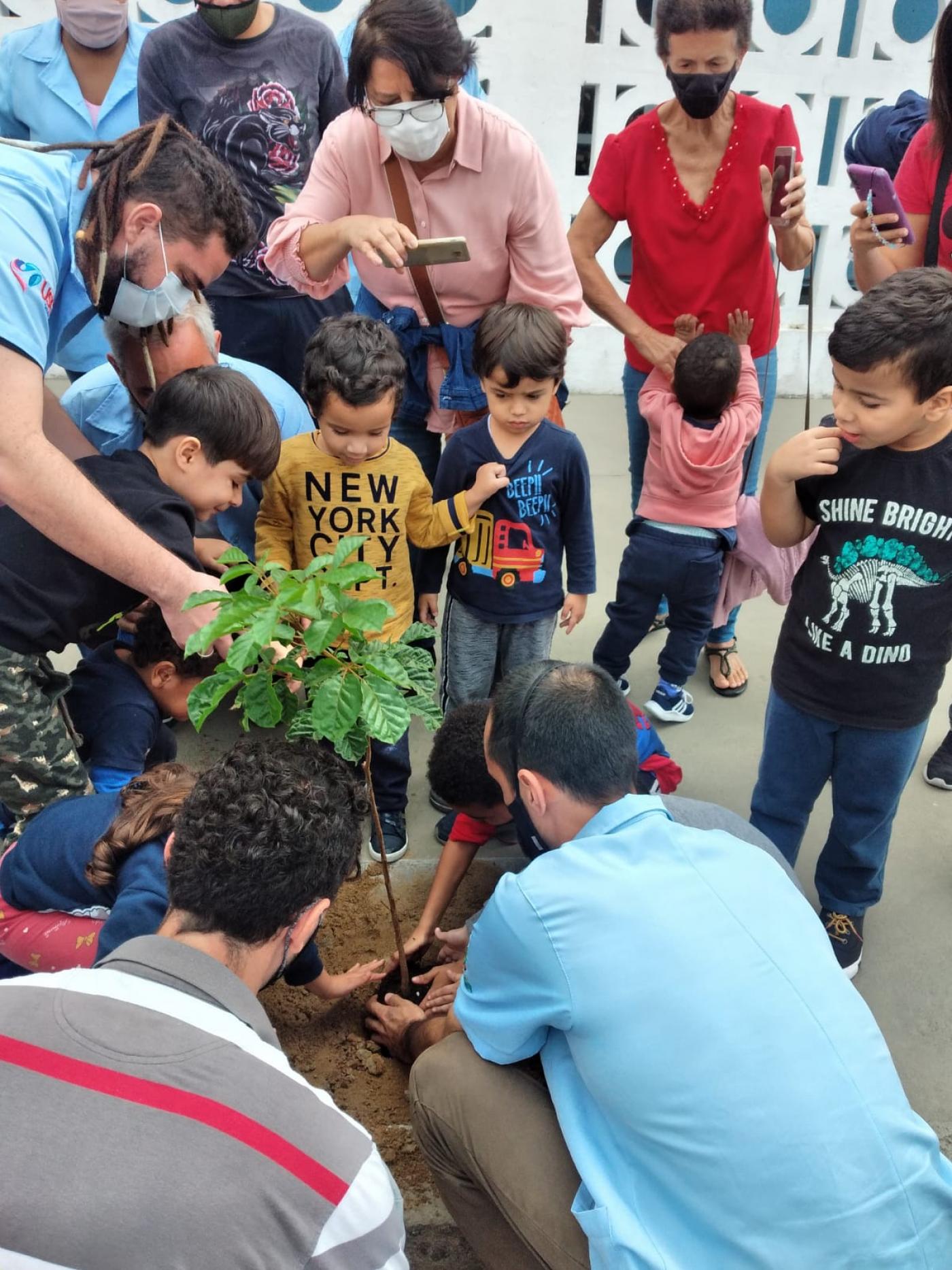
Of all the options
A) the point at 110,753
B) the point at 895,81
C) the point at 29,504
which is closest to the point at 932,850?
the point at 110,753

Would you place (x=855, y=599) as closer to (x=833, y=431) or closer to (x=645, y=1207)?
(x=833, y=431)

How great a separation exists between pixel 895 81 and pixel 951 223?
10.7 feet

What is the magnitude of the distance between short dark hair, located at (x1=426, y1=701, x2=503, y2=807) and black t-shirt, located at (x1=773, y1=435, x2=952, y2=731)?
79 cm

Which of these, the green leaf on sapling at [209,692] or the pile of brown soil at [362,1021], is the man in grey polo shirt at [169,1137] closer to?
the green leaf on sapling at [209,692]

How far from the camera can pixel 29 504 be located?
2.11 meters

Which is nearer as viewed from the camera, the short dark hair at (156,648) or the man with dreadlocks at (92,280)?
the man with dreadlocks at (92,280)

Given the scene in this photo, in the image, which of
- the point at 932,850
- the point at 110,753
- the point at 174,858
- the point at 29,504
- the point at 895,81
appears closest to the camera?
the point at 174,858

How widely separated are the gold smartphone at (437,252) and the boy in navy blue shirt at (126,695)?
3.73 ft

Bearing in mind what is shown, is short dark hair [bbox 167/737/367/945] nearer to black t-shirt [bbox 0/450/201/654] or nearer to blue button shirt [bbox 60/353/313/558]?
black t-shirt [bbox 0/450/201/654]

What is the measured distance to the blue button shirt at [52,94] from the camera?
12.2ft

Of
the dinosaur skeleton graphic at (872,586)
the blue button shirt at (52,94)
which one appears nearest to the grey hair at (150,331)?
the blue button shirt at (52,94)

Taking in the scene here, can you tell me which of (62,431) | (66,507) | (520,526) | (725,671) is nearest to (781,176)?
(520,526)

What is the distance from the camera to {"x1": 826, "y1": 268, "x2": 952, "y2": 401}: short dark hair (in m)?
2.21

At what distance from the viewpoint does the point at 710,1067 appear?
153 centimetres
